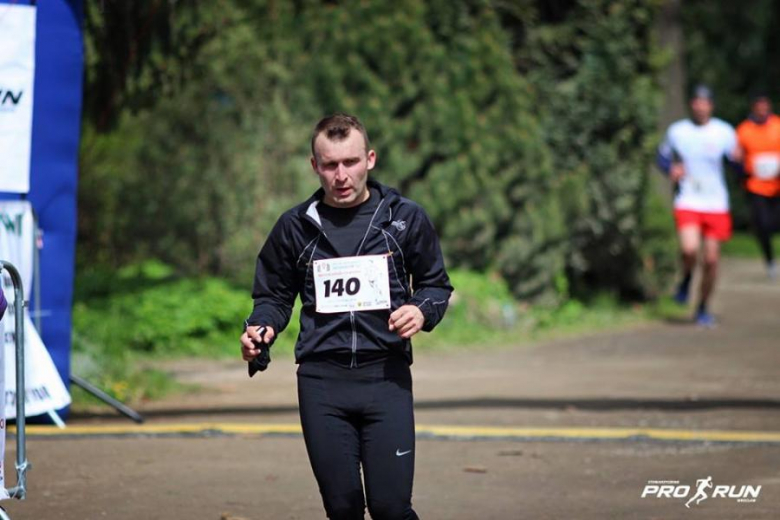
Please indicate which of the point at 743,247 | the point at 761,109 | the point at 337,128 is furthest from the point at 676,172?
the point at 743,247

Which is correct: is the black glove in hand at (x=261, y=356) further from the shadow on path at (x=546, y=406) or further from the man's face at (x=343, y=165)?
the shadow on path at (x=546, y=406)

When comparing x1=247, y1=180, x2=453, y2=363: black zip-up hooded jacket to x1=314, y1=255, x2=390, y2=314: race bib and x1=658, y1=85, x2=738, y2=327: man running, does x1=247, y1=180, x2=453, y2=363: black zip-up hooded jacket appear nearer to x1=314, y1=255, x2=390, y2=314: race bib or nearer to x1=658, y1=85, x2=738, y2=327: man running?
x1=314, y1=255, x2=390, y2=314: race bib

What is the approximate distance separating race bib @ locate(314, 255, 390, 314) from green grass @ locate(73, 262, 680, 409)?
5.12 metres

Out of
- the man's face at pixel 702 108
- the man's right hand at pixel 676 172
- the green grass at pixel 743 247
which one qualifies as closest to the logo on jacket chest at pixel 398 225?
the man's right hand at pixel 676 172

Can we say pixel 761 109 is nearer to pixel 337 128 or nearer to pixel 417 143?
pixel 417 143

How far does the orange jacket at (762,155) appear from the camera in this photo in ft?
50.1

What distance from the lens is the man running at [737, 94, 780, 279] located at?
15.3m

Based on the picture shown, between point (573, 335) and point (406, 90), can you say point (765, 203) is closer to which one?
point (573, 335)

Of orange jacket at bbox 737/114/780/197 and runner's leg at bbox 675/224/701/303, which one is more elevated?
orange jacket at bbox 737/114/780/197

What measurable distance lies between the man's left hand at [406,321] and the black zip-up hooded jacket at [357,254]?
0.08 meters

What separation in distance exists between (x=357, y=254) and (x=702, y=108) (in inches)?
374

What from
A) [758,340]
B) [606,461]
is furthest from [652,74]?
[606,461]

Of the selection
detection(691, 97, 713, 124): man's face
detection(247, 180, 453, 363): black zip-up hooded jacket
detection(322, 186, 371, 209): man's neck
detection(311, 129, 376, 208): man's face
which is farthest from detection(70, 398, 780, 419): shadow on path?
detection(691, 97, 713, 124): man's face

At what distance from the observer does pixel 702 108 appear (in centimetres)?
1419
